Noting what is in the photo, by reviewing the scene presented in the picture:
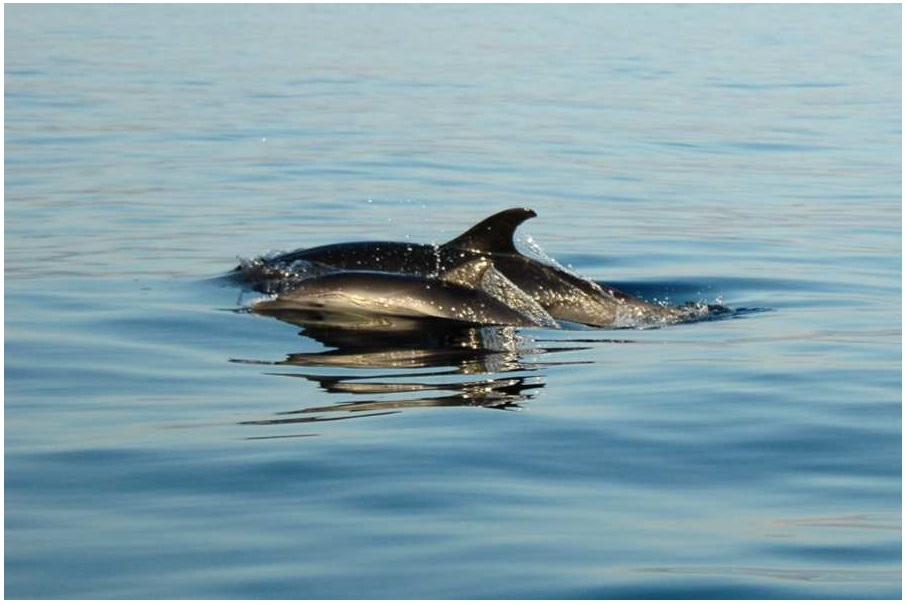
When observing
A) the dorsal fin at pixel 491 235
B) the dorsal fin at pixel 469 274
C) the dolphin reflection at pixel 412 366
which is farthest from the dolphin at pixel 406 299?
the dorsal fin at pixel 491 235

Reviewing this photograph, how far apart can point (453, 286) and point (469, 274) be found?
0.17 metres

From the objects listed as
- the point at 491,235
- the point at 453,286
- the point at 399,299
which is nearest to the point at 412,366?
the point at 399,299

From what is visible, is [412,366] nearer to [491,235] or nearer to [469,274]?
[469,274]

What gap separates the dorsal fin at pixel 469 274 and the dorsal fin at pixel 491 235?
1.66 ft

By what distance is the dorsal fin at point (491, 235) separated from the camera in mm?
12820

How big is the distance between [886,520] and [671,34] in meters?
42.3

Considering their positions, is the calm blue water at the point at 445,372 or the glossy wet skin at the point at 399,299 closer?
the calm blue water at the point at 445,372

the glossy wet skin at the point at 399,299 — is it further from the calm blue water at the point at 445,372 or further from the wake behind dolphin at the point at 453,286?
the calm blue water at the point at 445,372

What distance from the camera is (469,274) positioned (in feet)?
40.4

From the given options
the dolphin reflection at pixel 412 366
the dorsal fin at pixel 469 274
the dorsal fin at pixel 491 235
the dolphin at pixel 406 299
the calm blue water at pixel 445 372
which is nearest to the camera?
the calm blue water at pixel 445 372

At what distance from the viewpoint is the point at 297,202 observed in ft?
62.1

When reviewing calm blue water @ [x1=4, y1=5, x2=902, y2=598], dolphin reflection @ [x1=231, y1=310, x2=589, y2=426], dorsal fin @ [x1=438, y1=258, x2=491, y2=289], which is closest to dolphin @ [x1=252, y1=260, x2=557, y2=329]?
dorsal fin @ [x1=438, y1=258, x2=491, y2=289]

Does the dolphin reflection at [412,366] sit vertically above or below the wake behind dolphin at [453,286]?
below

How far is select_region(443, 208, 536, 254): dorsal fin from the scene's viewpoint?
42.1ft
